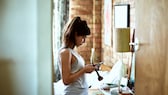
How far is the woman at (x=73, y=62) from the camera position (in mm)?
1976

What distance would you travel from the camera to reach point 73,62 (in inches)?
80.5

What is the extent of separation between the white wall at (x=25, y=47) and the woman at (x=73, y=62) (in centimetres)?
66

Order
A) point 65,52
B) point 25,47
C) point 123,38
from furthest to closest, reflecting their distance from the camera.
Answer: point 123,38 → point 65,52 → point 25,47

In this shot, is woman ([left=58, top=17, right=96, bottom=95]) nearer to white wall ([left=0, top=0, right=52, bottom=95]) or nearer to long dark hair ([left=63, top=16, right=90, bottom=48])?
long dark hair ([left=63, top=16, right=90, bottom=48])

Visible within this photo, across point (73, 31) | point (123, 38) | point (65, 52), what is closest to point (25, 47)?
point (65, 52)

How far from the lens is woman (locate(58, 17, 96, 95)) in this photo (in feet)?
6.48

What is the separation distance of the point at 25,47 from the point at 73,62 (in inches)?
30.8

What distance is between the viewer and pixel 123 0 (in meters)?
3.34

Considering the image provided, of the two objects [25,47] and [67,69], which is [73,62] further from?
[25,47]

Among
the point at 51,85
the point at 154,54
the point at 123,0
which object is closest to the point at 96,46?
the point at 123,0

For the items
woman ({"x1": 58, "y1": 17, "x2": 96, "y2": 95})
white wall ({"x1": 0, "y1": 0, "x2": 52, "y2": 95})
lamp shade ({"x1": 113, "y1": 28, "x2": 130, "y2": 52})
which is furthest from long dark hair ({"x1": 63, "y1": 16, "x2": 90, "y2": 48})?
white wall ({"x1": 0, "y1": 0, "x2": 52, "y2": 95})

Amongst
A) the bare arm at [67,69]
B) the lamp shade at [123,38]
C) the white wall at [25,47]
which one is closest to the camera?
the white wall at [25,47]

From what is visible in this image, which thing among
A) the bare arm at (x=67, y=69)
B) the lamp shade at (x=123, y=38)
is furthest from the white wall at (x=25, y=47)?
the lamp shade at (x=123, y=38)

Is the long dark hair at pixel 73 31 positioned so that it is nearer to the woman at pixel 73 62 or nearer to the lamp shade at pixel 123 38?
the woman at pixel 73 62
